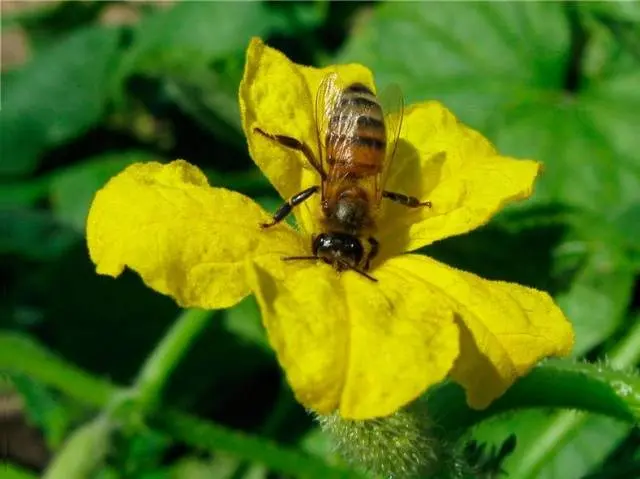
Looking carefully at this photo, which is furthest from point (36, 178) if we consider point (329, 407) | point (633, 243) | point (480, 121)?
point (329, 407)

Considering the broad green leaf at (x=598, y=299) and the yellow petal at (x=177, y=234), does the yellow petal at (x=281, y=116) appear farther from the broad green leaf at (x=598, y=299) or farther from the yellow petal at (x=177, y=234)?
the broad green leaf at (x=598, y=299)

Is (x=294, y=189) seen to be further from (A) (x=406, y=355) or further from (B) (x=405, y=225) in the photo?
(A) (x=406, y=355)

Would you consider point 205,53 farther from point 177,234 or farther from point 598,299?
point 177,234

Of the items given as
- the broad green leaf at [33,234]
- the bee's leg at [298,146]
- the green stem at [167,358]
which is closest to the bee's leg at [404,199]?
the bee's leg at [298,146]

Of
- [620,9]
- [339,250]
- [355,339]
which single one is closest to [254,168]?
[620,9]

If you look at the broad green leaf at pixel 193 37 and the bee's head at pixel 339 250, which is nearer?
the bee's head at pixel 339 250

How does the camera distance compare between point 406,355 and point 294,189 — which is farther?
point 294,189

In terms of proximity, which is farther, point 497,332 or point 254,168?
point 254,168
